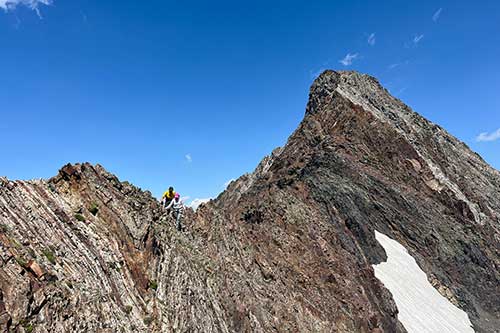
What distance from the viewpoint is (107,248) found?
1777 centimetres

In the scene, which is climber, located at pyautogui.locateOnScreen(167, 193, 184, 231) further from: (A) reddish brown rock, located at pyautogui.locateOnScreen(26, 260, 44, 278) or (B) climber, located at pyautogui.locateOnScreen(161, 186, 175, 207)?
(A) reddish brown rock, located at pyautogui.locateOnScreen(26, 260, 44, 278)

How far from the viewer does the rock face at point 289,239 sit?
1516 cm

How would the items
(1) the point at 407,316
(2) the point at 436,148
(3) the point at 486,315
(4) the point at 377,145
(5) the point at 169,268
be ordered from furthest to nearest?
(2) the point at 436,148 → (4) the point at 377,145 → (3) the point at 486,315 → (1) the point at 407,316 → (5) the point at 169,268

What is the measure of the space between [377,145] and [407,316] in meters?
25.5

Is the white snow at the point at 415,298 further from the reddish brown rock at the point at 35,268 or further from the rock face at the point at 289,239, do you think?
the reddish brown rock at the point at 35,268

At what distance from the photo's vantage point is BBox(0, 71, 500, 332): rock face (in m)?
15.2

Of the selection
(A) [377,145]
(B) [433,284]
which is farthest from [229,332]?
(A) [377,145]

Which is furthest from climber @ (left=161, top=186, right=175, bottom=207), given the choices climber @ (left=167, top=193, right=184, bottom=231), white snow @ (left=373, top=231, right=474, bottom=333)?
A: white snow @ (left=373, top=231, right=474, bottom=333)

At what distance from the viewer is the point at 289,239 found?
35.4 m

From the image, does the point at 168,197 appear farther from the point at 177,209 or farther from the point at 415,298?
the point at 415,298

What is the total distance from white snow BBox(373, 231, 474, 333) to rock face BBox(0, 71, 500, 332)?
62.4 inches

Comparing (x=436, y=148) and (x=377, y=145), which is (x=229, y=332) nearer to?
(x=377, y=145)

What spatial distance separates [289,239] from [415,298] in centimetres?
1460

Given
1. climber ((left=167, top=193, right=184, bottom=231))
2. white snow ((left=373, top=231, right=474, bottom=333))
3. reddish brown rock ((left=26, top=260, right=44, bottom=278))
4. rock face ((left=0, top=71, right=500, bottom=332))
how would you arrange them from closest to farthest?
reddish brown rock ((left=26, top=260, right=44, bottom=278)) → rock face ((left=0, top=71, right=500, bottom=332)) → climber ((left=167, top=193, right=184, bottom=231)) → white snow ((left=373, top=231, right=474, bottom=333))
